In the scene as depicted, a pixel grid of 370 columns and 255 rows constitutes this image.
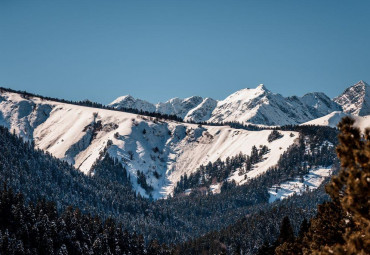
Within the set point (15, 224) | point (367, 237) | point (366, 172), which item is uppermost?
point (366, 172)

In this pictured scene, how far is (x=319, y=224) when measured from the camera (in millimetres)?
37094

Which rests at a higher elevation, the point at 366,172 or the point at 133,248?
the point at 366,172

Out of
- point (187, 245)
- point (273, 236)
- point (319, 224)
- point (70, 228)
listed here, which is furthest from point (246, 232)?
point (319, 224)

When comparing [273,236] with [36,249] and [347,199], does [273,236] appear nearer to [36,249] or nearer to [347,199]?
[36,249]

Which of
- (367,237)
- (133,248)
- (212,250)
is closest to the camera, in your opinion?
(367,237)

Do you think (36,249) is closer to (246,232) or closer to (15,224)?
(15,224)

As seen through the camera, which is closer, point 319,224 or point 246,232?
point 319,224

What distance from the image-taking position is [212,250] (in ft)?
582


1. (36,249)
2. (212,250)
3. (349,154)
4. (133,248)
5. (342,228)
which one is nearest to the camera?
(349,154)

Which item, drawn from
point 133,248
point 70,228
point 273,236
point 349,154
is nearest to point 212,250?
point 273,236

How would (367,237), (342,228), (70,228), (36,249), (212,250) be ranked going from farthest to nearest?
(212,250)
(70,228)
(36,249)
(342,228)
(367,237)

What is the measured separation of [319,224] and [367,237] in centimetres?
2116

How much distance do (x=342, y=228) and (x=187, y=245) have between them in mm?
155130

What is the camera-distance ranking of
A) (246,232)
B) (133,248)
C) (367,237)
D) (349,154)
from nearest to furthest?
(367,237)
(349,154)
(133,248)
(246,232)
